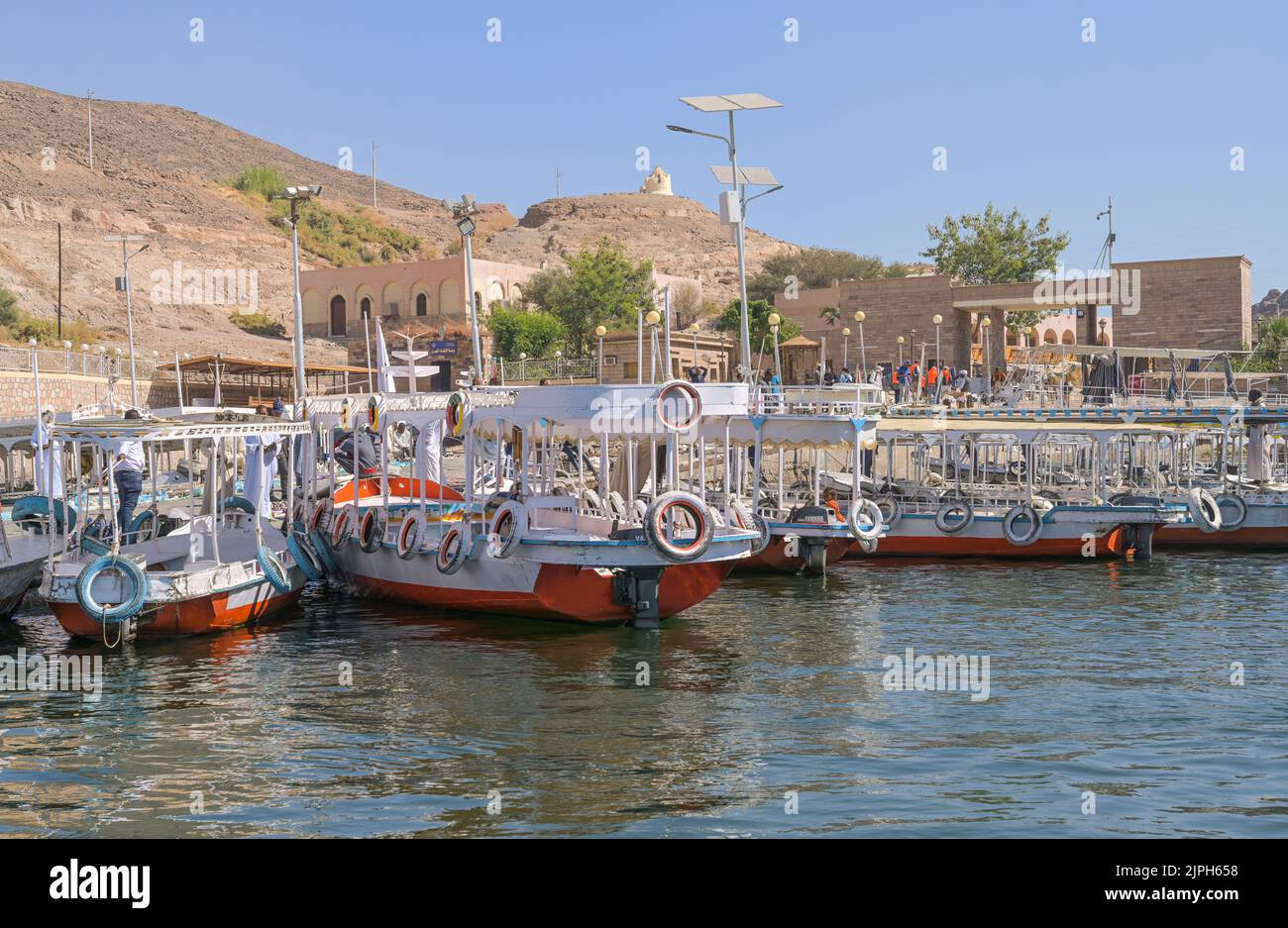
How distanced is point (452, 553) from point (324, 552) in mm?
4759

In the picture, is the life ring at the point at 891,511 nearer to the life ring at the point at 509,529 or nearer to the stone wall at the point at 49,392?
the life ring at the point at 509,529

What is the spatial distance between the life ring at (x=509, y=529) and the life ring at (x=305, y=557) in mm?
4189

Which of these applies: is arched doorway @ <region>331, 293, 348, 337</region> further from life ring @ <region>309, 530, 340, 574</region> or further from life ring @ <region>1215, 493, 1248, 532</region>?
life ring @ <region>1215, 493, 1248, 532</region>

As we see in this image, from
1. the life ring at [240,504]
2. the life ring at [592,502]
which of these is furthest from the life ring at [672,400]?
Answer: the life ring at [240,504]

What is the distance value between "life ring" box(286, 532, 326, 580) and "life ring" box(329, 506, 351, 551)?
56 cm

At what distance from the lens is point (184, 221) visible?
105 meters

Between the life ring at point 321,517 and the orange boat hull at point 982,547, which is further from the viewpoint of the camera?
the orange boat hull at point 982,547

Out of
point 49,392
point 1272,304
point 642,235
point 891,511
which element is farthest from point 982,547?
point 1272,304

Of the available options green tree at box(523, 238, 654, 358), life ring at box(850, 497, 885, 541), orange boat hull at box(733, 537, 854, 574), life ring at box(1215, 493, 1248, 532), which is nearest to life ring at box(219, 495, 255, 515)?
orange boat hull at box(733, 537, 854, 574)

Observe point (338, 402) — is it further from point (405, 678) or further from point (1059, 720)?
point (1059, 720)

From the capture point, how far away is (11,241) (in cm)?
8331

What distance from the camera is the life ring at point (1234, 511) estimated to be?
31.0m

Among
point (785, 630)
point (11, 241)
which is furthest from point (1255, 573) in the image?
point (11, 241)
